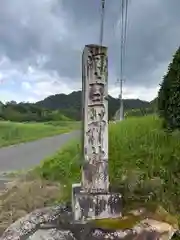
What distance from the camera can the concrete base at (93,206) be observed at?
487 cm

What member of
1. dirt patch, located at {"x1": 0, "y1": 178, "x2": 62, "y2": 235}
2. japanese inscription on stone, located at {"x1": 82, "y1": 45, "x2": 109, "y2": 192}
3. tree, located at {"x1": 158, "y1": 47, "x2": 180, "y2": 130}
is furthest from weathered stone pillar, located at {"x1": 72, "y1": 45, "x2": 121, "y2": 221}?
dirt patch, located at {"x1": 0, "y1": 178, "x2": 62, "y2": 235}

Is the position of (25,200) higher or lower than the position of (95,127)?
lower

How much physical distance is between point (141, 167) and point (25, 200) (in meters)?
1.99

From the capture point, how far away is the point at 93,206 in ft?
16.0

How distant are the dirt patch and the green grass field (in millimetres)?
307

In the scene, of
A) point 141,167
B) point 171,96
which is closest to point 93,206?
point 141,167

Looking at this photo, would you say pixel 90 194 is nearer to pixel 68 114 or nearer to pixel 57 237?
pixel 57 237

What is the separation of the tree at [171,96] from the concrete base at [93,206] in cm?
208

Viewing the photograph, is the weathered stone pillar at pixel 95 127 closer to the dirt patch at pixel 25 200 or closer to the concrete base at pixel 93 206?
the concrete base at pixel 93 206

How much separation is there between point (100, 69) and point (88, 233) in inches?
69.7

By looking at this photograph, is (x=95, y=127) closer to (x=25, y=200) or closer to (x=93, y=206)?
(x=93, y=206)

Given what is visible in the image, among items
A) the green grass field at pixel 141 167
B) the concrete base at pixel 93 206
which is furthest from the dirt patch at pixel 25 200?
the concrete base at pixel 93 206

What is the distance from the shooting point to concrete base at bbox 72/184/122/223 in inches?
192

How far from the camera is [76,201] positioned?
16.0 feet
